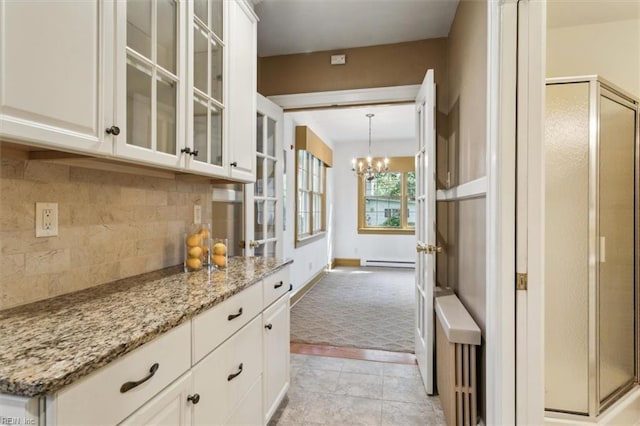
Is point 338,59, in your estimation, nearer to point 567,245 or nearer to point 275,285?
point 275,285

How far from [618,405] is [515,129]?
196cm

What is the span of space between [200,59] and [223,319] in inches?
48.6

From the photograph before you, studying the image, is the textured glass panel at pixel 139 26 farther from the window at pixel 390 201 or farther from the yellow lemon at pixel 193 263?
the window at pixel 390 201

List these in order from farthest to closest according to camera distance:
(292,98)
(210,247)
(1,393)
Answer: (292,98) → (210,247) → (1,393)

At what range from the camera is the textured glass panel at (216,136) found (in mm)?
1731

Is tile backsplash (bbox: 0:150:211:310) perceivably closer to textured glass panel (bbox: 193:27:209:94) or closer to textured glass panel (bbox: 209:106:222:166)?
textured glass panel (bbox: 209:106:222:166)

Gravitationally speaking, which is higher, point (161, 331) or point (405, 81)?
point (405, 81)

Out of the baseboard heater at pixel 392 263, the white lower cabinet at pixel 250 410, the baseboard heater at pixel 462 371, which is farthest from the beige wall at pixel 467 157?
the baseboard heater at pixel 392 263

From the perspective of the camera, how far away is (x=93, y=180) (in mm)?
1373

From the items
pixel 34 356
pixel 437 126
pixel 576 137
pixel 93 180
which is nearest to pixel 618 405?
pixel 576 137

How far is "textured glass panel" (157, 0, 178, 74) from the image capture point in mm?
1363

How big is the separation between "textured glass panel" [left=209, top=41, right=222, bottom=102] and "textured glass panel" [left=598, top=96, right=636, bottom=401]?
228 centimetres

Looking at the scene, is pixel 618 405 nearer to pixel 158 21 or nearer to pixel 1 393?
pixel 1 393

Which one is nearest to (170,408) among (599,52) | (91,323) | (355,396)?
(91,323)
